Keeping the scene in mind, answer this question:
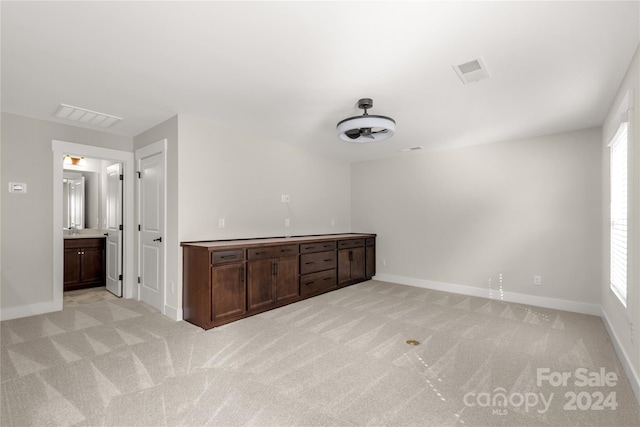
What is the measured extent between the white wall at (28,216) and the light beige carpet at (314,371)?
1.34 feet

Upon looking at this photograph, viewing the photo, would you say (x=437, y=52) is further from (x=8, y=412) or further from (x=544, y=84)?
(x=8, y=412)

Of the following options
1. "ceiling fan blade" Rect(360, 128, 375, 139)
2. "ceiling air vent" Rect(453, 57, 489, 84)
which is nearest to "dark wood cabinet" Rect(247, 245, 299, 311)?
"ceiling fan blade" Rect(360, 128, 375, 139)

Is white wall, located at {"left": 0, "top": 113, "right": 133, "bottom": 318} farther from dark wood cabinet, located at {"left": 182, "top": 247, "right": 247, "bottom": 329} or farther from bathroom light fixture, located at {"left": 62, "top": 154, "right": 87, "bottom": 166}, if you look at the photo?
bathroom light fixture, located at {"left": 62, "top": 154, "right": 87, "bottom": 166}

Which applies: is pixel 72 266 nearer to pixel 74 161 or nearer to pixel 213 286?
pixel 74 161

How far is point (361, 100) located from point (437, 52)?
3.09ft

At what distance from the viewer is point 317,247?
186 inches

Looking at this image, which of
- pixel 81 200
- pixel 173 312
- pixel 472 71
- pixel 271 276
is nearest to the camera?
pixel 472 71

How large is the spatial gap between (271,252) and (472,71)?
2.89m

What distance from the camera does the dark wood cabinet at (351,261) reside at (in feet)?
17.1

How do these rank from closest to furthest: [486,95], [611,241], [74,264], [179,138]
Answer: [486,95], [611,241], [179,138], [74,264]

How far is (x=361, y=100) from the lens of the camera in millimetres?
3066

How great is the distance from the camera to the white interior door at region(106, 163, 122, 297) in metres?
4.61

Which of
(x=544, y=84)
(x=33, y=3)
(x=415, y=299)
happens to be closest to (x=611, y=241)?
(x=544, y=84)

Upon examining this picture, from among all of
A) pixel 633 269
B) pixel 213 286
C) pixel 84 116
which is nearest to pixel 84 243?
pixel 84 116
